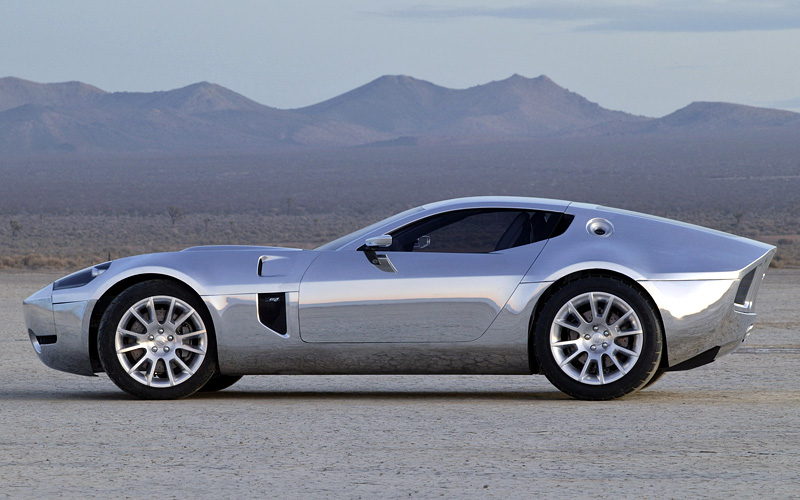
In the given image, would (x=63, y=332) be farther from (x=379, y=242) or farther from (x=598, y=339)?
(x=598, y=339)

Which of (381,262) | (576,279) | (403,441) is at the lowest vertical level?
(403,441)

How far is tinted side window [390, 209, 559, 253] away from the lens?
7730 millimetres

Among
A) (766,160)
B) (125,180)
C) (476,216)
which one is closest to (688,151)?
(766,160)

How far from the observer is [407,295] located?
7465mm

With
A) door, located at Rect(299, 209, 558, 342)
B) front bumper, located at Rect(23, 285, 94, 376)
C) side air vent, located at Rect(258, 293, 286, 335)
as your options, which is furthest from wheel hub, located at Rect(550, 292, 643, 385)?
front bumper, located at Rect(23, 285, 94, 376)

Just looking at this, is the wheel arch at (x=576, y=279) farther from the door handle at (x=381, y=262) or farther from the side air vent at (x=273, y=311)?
the side air vent at (x=273, y=311)

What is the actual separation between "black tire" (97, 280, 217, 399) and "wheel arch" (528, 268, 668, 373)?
1973 millimetres

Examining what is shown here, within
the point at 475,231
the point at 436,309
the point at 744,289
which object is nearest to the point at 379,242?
the point at 436,309

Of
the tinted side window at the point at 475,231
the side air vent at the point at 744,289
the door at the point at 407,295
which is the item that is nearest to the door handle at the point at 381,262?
the door at the point at 407,295

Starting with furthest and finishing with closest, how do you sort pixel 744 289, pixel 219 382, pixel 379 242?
pixel 219 382
pixel 744 289
pixel 379 242

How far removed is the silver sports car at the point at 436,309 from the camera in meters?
7.44

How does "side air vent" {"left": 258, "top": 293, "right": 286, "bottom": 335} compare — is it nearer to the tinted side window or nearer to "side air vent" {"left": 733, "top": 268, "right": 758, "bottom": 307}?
the tinted side window

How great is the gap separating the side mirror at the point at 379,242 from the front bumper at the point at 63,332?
1.80 meters

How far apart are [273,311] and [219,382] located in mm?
1133
